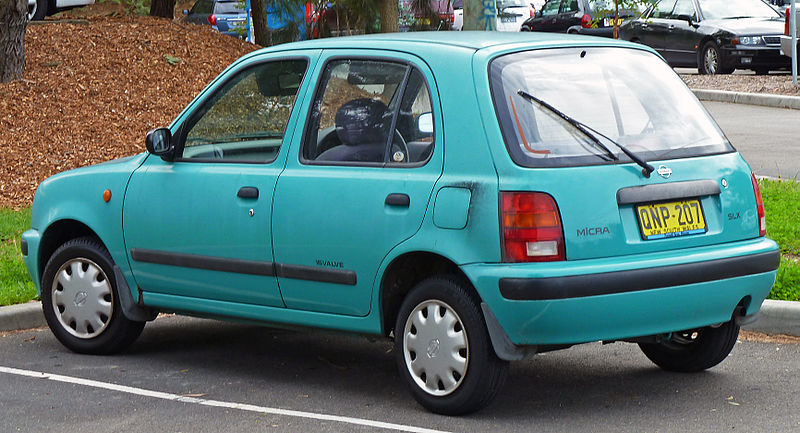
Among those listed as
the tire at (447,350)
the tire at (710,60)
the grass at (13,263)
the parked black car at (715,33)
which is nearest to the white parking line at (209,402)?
the tire at (447,350)

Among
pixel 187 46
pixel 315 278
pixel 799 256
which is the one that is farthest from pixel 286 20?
pixel 315 278

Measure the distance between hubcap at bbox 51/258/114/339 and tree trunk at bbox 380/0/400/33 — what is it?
10.7 meters

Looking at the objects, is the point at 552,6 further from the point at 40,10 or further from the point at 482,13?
the point at 482,13

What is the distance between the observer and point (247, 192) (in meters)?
6.32

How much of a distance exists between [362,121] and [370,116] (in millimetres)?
45

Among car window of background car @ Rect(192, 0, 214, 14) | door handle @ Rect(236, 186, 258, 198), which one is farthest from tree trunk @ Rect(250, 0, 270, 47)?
car window of background car @ Rect(192, 0, 214, 14)

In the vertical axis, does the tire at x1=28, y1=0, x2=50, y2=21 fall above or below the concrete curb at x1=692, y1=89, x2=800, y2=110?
above

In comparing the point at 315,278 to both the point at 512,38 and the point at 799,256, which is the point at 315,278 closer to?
the point at 512,38

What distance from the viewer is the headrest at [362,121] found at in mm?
5992

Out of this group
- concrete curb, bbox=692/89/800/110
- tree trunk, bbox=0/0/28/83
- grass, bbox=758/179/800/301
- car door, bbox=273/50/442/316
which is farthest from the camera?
concrete curb, bbox=692/89/800/110

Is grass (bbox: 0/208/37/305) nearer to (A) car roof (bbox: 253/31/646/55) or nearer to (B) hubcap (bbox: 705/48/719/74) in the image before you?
(A) car roof (bbox: 253/31/646/55)

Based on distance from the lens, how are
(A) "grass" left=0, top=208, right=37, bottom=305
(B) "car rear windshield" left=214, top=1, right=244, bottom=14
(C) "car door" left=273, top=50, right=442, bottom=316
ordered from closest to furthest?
(C) "car door" left=273, top=50, right=442, bottom=316 → (A) "grass" left=0, top=208, right=37, bottom=305 → (B) "car rear windshield" left=214, top=1, right=244, bottom=14

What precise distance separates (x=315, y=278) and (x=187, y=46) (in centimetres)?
1154

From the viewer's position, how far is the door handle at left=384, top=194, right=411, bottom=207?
569cm
